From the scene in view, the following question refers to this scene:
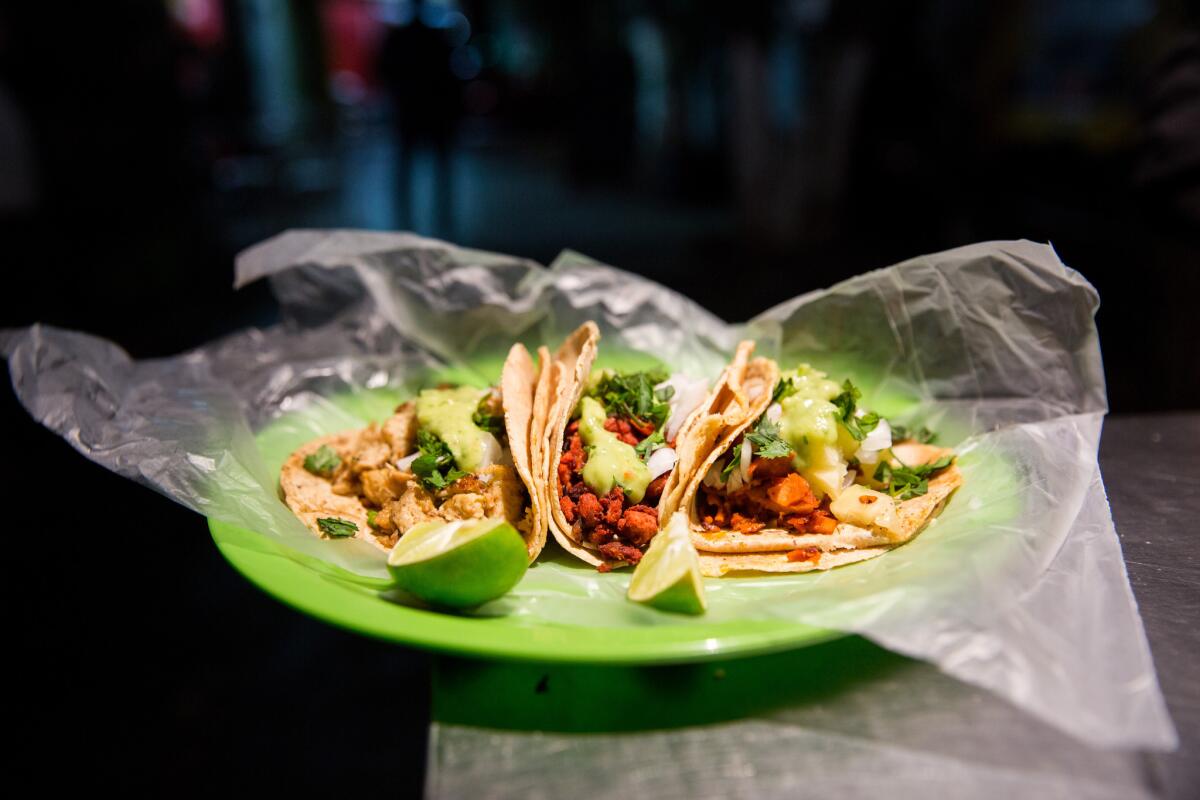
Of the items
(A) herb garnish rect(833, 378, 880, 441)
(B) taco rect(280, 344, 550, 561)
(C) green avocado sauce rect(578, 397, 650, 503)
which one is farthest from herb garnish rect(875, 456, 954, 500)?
(B) taco rect(280, 344, 550, 561)

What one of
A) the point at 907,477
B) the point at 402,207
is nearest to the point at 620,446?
the point at 907,477

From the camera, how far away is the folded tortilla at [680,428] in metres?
1.78

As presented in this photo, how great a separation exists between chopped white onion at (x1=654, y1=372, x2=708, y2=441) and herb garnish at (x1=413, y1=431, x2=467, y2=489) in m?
0.50

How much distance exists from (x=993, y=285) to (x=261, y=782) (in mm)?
2670

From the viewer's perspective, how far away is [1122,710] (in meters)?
1.12

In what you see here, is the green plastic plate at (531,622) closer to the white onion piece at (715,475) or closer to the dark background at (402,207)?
the white onion piece at (715,475)

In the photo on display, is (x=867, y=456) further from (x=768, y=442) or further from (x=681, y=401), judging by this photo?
(x=681, y=401)

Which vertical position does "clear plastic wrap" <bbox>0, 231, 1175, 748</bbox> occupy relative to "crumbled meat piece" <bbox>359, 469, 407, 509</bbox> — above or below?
above

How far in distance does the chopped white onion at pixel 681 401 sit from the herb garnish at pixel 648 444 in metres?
0.04

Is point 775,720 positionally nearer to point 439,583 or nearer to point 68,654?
point 439,583

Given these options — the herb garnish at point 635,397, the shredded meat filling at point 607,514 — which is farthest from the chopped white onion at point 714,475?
the herb garnish at point 635,397

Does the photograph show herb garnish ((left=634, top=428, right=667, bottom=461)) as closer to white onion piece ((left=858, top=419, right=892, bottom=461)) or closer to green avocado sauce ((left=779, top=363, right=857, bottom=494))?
green avocado sauce ((left=779, top=363, right=857, bottom=494))

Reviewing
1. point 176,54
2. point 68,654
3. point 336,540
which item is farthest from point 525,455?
point 176,54

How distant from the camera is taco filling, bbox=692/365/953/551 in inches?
71.6
